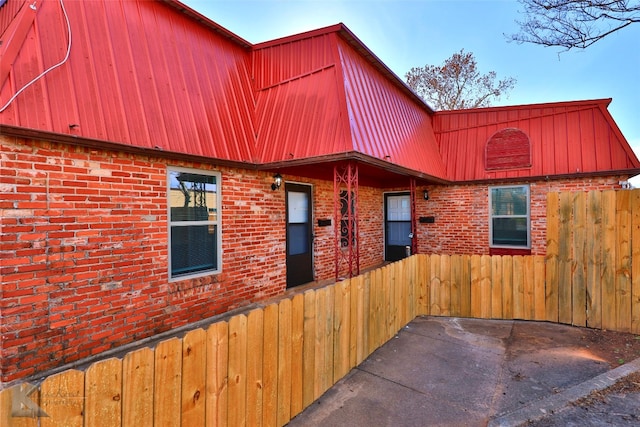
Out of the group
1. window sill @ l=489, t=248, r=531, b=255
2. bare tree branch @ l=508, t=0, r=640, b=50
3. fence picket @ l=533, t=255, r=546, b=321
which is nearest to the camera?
bare tree branch @ l=508, t=0, r=640, b=50

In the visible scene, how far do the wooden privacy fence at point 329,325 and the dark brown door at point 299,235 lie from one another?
2.53 metres

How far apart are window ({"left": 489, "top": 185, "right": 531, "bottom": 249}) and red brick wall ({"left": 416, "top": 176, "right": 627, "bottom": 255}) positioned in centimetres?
13

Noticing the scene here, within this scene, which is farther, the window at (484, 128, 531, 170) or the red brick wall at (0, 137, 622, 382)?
the window at (484, 128, 531, 170)

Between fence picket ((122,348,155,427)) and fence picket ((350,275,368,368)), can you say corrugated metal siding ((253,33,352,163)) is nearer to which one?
fence picket ((350,275,368,368))

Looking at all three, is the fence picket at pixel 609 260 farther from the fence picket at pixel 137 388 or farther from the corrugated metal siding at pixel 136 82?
the fence picket at pixel 137 388

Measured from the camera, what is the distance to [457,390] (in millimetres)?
3209

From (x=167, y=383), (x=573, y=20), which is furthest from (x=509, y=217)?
(x=167, y=383)

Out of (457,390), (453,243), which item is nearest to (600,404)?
(457,390)

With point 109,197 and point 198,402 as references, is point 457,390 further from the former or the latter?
point 109,197

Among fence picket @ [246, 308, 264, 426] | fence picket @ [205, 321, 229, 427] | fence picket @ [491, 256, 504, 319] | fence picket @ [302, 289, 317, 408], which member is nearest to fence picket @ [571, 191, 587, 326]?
fence picket @ [491, 256, 504, 319]

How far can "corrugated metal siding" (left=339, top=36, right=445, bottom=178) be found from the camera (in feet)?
17.9

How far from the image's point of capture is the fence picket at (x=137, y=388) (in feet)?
5.68

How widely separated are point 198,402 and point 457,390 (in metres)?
2.60

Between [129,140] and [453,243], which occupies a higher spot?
[129,140]
